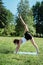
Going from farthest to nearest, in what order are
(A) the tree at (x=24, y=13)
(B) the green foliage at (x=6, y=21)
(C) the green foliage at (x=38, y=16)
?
(C) the green foliage at (x=38, y=16), (B) the green foliage at (x=6, y=21), (A) the tree at (x=24, y=13)

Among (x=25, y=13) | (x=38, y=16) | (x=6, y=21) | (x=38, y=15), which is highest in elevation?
(x=25, y=13)

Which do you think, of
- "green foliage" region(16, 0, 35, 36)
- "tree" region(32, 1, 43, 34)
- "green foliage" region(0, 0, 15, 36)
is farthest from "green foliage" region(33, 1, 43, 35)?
"green foliage" region(0, 0, 15, 36)

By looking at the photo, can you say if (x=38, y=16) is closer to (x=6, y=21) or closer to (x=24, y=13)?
(x=24, y=13)

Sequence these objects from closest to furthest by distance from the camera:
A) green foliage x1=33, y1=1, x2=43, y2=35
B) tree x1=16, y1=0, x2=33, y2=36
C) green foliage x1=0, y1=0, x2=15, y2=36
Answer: tree x1=16, y1=0, x2=33, y2=36, green foliage x1=0, y1=0, x2=15, y2=36, green foliage x1=33, y1=1, x2=43, y2=35

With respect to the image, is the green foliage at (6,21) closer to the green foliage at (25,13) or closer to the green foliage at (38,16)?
the green foliage at (25,13)

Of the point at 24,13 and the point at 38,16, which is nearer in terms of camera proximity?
the point at 24,13

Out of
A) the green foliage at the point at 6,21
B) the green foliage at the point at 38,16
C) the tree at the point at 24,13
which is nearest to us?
the tree at the point at 24,13

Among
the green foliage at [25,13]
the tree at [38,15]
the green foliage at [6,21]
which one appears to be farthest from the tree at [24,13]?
the green foliage at [6,21]

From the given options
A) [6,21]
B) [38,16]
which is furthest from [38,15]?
[6,21]

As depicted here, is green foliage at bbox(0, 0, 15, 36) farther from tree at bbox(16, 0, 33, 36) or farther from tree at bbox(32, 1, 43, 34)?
tree at bbox(32, 1, 43, 34)

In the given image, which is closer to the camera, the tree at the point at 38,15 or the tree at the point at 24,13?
the tree at the point at 24,13

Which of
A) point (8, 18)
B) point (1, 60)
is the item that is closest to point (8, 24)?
point (8, 18)

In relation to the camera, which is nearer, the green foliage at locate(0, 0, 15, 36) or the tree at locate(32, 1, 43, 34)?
the green foliage at locate(0, 0, 15, 36)

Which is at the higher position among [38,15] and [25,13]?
[25,13]
